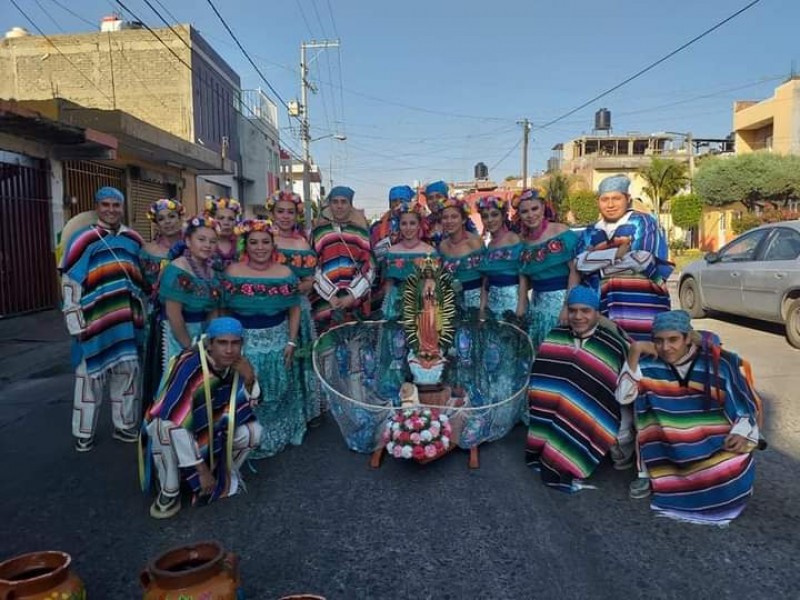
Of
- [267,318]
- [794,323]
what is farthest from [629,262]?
[794,323]

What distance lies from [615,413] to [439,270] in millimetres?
1559

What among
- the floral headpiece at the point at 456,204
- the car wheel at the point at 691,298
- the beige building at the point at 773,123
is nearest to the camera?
the floral headpiece at the point at 456,204

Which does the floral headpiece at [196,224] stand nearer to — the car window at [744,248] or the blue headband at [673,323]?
the blue headband at [673,323]

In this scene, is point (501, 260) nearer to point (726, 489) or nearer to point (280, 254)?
point (280, 254)

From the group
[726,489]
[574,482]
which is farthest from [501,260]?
[726,489]

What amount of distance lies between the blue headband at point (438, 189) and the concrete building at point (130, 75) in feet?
52.7

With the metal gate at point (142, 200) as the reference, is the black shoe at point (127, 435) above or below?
below

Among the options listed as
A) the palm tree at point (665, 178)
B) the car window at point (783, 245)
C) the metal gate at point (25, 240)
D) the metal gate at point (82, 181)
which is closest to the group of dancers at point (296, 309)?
the car window at point (783, 245)

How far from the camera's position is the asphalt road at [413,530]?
3.01 metres

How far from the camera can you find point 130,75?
22469 mm

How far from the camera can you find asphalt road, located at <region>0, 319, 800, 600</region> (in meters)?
3.01

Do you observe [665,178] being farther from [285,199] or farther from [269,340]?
[269,340]

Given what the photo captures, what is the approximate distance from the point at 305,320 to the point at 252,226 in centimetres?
97

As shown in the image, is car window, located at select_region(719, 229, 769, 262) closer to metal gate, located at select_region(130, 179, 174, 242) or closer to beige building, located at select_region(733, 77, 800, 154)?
metal gate, located at select_region(130, 179, 174, 242)
